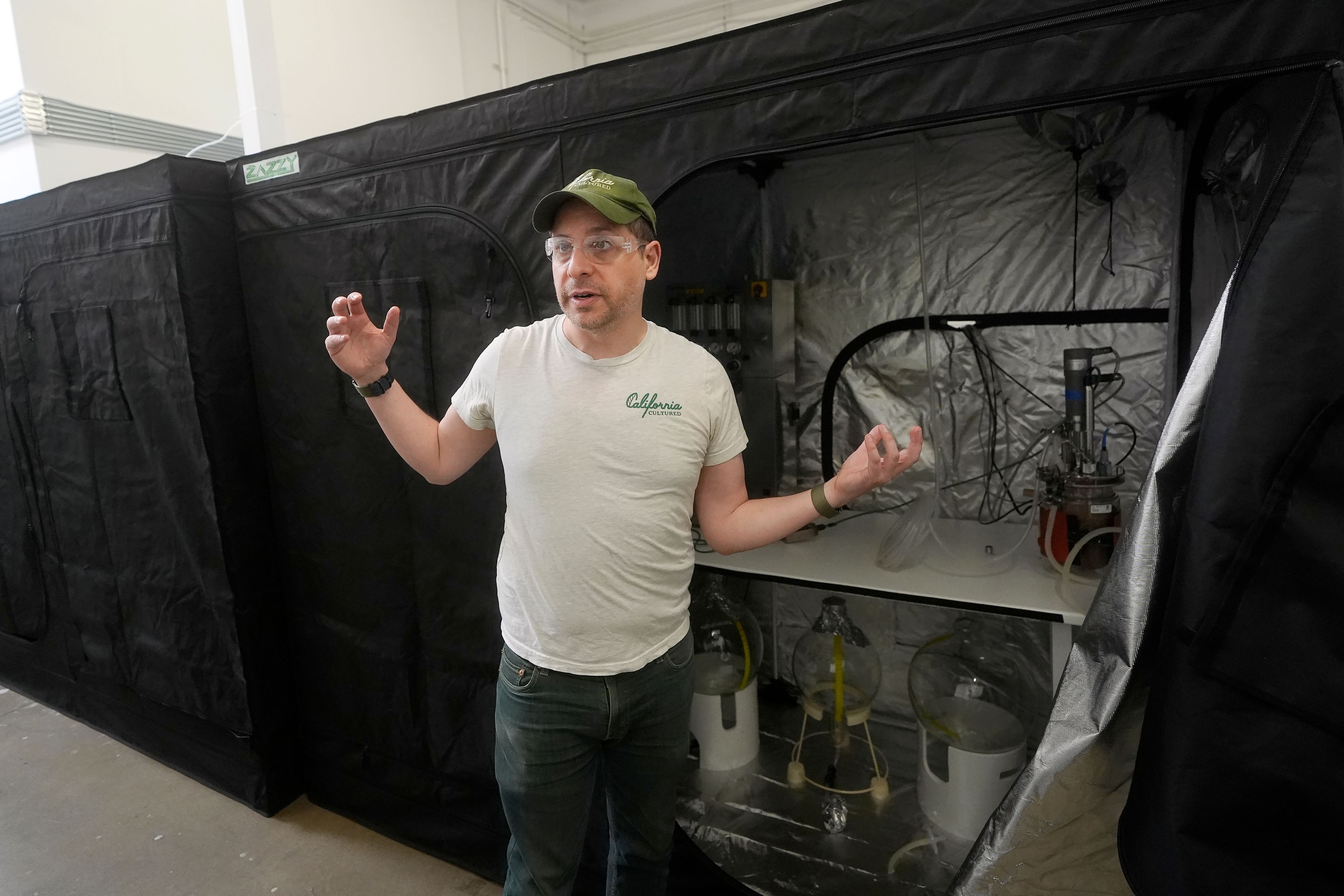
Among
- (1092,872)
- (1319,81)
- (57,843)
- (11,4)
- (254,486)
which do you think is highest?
(11,4)

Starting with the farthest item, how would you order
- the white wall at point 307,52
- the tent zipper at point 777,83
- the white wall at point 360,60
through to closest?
the white wall at point 307,52, the white wall at point 360,60, the tent zipper at point 777,83

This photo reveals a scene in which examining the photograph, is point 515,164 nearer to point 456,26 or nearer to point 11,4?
point 456,26

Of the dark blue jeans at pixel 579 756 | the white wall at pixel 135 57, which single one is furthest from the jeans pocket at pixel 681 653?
the white wall at pixel 135 57

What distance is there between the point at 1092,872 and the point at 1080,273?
1369 mm

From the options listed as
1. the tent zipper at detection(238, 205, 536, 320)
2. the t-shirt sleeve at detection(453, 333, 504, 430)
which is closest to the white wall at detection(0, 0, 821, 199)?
the tent zipper at detection(238, 205, 536, 320)

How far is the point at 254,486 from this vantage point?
1995 millimetres

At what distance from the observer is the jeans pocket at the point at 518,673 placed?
116 centimetres

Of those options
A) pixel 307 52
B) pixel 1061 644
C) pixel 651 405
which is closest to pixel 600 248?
pixel 651 405

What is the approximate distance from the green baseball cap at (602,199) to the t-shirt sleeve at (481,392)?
0.23m

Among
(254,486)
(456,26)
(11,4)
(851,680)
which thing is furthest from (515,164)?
(11,4)

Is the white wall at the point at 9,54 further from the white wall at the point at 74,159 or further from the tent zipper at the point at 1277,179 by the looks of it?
the tent zipper at the point at 1277,179

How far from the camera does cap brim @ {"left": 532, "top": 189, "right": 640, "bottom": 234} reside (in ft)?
3.35

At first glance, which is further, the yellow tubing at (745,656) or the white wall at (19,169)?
the white wall at (19,169)

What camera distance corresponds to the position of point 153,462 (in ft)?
6.68
